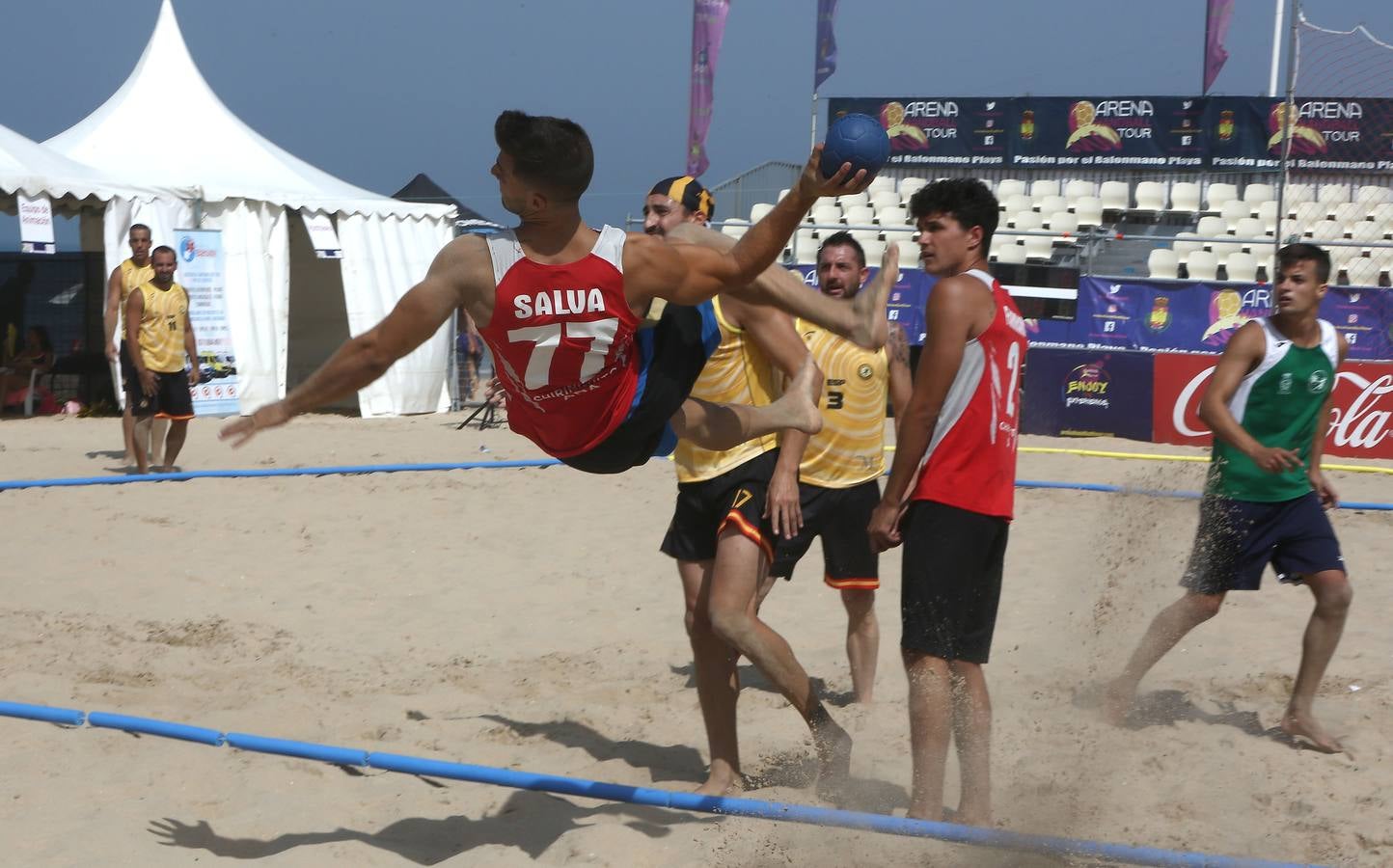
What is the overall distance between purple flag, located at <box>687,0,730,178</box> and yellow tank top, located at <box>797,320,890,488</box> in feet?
49.4

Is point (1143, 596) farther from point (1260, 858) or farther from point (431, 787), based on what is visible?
point (431, 787)

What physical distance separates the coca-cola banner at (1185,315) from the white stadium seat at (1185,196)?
23.0ft

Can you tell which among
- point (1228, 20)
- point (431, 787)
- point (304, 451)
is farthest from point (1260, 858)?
point (1228, 20)

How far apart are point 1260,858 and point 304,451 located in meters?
9.74

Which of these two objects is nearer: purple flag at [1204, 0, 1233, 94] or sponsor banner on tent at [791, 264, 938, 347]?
sponsor banner on tent at [791, 264, 938, 347]

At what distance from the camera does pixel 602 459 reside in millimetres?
3762

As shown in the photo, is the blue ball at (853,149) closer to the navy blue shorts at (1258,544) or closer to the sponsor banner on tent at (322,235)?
the navy blue shorts at (1258,544)

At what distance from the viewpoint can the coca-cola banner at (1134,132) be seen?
18.6 m

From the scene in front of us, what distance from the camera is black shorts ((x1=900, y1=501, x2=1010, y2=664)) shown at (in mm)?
3604

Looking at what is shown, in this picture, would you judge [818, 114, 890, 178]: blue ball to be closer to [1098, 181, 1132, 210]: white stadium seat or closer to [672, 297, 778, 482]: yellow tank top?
[672, 297, 778, 482]: yellow tank top

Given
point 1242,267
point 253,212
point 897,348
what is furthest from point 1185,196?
point 897,348

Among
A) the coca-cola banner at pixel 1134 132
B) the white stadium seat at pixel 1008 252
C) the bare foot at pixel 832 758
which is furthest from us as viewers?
the coca-cola banner at pixel 1134 132

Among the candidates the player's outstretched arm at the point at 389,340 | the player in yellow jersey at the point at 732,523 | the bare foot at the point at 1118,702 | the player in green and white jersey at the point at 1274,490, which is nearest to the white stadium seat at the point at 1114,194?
the player in green and white jersey at the point at 1274,490

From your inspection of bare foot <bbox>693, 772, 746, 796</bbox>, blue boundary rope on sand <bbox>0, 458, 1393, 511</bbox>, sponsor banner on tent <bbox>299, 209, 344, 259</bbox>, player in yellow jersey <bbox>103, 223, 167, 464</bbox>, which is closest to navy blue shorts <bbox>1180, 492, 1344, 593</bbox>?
bare foot <bbox>693, 772, 746, 796</bbox>
